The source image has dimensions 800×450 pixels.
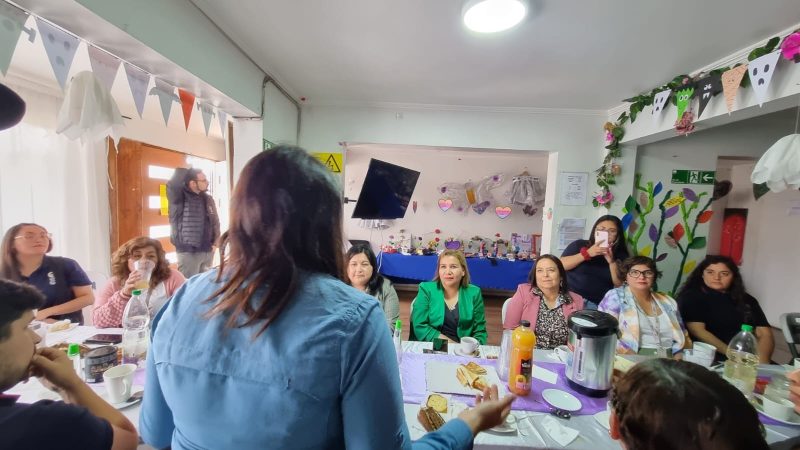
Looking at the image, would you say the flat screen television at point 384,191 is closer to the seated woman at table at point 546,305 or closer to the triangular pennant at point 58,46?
the seated woman at table at point 546,305

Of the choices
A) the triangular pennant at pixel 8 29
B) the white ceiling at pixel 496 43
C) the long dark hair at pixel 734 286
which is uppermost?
the white ceiling at pixel 496 43

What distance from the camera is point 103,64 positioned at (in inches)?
58.8

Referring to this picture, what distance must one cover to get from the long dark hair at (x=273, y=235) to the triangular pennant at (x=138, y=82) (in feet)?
5.29

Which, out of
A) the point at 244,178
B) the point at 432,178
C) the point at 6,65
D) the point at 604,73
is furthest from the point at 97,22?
the point at 432,178

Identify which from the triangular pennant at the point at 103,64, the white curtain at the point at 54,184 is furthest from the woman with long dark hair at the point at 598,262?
the white curtain at the point at 54,184

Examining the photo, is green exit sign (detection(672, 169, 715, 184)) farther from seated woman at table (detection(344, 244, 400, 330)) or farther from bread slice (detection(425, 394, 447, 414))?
bread slice (detection(425, 394, 447, 414))

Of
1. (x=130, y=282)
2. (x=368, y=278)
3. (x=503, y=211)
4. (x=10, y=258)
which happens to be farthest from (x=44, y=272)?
(x=503, y=211)

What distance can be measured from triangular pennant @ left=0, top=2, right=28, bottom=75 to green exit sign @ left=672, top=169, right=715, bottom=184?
4402 mm

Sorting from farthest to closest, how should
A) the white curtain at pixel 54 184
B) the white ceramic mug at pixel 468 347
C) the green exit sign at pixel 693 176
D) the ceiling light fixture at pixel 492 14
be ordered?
the green exit sign at pixel 693 176
the white curtain at pixel 54 184
the white ceramic mug at pixel 468 347
the ceiling light fixture at pixel 492 14

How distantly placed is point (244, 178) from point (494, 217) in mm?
4984

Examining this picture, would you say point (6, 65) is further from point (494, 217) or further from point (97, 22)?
point (494, 217)

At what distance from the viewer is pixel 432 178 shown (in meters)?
5.28

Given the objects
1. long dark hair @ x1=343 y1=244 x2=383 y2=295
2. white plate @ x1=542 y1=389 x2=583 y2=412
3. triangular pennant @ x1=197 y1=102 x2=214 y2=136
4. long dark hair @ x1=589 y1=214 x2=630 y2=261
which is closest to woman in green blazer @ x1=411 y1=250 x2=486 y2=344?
long dark hair @ x1=343 y1=244 x2=383 y2=295

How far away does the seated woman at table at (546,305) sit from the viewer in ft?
6.29
